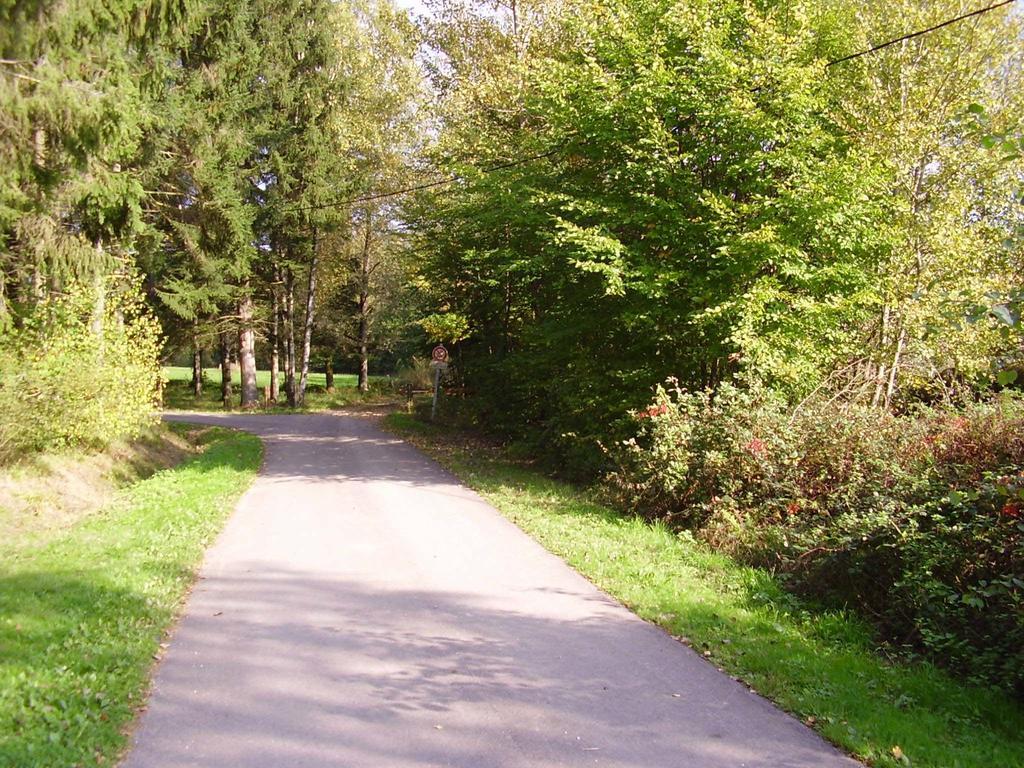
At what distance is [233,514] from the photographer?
34.6 ft

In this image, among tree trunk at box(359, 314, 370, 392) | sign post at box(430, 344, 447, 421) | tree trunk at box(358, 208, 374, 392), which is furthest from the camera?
tree trunk at box(359, 314, 370, 392)

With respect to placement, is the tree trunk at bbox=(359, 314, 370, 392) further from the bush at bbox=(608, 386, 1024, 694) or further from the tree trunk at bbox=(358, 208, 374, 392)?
the bush at bbox=(608, 386, 1024, 694)

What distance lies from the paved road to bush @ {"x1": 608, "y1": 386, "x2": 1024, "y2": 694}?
79.8 inches

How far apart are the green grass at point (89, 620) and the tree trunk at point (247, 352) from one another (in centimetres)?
2073

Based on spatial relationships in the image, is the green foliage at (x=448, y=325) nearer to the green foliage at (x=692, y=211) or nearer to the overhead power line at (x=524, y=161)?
the overhead power line at (x=524, y=161)

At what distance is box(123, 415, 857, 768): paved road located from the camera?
4105 mm

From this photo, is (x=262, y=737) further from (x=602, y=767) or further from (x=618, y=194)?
(x=618, y=194)

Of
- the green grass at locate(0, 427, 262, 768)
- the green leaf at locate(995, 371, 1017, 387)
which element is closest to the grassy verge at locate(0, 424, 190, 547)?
the green grass at locate(0, 427, 262, 768)

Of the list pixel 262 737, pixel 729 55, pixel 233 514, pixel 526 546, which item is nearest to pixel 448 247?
pixel 729 55

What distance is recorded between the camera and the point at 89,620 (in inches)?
225

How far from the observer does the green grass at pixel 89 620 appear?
3.99m

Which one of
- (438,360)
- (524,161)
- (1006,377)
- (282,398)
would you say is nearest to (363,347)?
(282,398)

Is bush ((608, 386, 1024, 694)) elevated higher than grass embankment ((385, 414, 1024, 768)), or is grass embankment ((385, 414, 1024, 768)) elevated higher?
bush ((608, 386, 1024, 694))

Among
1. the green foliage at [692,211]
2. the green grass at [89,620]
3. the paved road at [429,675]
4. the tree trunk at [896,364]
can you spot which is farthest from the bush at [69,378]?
the tree trunk at [896,364]
